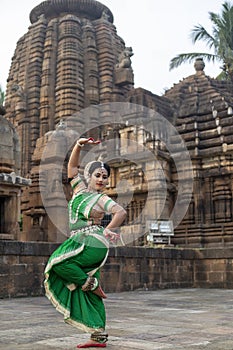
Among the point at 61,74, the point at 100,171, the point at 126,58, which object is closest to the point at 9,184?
the point at 100,171

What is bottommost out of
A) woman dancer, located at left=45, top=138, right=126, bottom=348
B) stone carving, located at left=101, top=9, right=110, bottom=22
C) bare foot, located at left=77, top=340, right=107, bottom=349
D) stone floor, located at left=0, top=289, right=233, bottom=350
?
stone floor, located at left=0, top=289, right=233, bottom=350

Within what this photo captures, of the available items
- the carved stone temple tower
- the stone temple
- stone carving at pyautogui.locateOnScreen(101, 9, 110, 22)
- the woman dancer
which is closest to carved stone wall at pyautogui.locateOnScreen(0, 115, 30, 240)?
the stone temple

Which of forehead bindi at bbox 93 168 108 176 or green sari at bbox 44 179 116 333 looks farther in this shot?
forehead bindi at bbox 93 168 108 176

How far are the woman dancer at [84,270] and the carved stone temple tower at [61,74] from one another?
25.4 meters

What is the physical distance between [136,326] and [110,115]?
23.3 meters

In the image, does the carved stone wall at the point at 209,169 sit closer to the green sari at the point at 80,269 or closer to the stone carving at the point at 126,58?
the stone carving at the point at 126,58

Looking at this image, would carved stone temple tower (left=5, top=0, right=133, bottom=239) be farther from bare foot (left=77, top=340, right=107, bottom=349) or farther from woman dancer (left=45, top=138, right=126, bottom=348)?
bare foot (left=77, top=340, right=107, bottom=349)

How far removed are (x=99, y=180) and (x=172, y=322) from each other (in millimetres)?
2598

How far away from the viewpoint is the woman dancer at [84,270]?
4691 mm

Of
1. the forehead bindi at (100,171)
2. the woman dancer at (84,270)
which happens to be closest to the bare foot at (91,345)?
the woman dancer at (84,270)

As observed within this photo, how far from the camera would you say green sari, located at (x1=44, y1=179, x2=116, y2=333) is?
4.70 metres

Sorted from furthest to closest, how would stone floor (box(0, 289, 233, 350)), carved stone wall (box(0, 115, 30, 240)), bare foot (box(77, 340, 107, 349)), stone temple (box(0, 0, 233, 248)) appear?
stone temple (box(0, 0, 233, 248)) < carved stone wall (box(0, 115, 30, 240)) < stone floor (box(0, 289, 233, 350)) < bare foot (box(77, 340, 107, 349))

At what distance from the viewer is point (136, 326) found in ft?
20.3

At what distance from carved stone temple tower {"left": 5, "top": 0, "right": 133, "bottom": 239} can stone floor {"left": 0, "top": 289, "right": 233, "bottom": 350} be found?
22.0 metres
